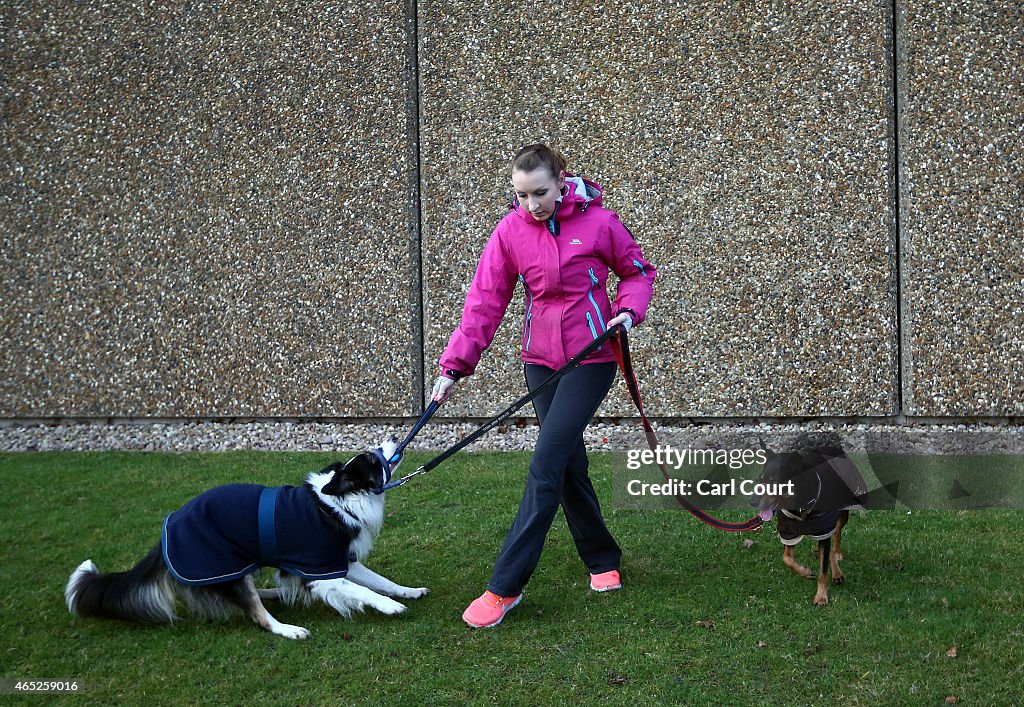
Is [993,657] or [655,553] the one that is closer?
[993,657]

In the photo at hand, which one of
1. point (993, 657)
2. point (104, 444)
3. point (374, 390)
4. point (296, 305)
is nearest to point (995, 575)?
point (993, 657)

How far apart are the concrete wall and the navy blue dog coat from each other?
9.72 ft

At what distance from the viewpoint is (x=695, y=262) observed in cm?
605

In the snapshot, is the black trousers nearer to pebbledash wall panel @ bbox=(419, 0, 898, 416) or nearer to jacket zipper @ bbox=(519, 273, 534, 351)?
jacket zipper @ bbox=(519, 273, 534, 351)

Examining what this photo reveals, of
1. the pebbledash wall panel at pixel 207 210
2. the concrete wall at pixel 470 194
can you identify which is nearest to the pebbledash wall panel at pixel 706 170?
the concrete wall at pixel 470 194

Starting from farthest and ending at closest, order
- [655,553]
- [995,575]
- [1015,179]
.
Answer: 1. [1015,179]
2. [655,553]
3. [995,575]

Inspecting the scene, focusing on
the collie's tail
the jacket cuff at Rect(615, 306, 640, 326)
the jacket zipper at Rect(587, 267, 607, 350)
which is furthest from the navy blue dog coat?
the jacket cuff at Rect(615, 306, 640, 326)

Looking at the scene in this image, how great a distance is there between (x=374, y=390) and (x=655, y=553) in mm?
2844

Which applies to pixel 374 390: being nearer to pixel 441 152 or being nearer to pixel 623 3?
pixel 441 152

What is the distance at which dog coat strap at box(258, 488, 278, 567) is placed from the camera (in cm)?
329

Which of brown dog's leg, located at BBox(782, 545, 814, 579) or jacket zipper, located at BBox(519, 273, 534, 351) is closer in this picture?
jacket zipper, located at BBox(519, 273, 534, 351)

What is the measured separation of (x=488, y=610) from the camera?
131 inches

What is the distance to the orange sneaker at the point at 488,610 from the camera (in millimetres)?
3297

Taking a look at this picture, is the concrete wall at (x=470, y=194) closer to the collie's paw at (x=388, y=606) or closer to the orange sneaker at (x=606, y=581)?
the orange sneaker at (x=606, y=581)
